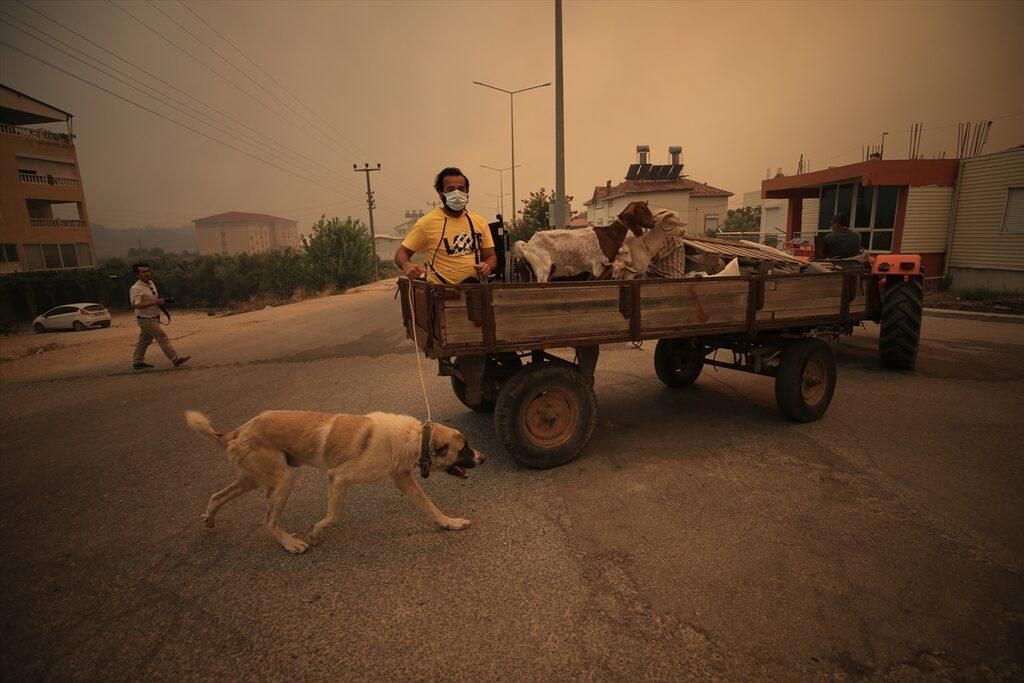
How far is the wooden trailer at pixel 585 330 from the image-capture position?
11.8 ft

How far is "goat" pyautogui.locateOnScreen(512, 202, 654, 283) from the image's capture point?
423cm

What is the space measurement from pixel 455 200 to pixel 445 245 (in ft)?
1.33

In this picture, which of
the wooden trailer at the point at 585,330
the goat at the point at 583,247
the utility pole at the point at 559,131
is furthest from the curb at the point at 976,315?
the goat at the point at 583,247

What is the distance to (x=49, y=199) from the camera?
109 ft

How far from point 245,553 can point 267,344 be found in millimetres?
8920

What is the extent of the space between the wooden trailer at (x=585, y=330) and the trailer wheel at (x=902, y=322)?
212cm

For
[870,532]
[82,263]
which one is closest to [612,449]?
[870,532]

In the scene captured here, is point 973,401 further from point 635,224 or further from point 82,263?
point 82,263

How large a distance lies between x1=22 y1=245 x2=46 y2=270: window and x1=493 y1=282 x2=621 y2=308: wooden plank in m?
41.0

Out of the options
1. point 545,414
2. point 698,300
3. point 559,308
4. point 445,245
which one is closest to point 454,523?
point 545,414

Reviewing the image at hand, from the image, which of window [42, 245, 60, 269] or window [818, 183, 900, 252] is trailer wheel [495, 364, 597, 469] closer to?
window [818, 183, 900, 252]

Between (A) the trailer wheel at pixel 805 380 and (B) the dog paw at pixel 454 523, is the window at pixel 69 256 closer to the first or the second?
(B) the dog paw at pixel 454 523

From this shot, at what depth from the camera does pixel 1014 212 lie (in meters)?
13.9

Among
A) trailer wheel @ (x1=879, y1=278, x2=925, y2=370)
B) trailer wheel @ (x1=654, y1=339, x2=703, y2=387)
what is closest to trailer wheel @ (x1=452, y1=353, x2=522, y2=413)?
trailer wheel @ (x1=654, y1=339, x2=703, y2=387)
